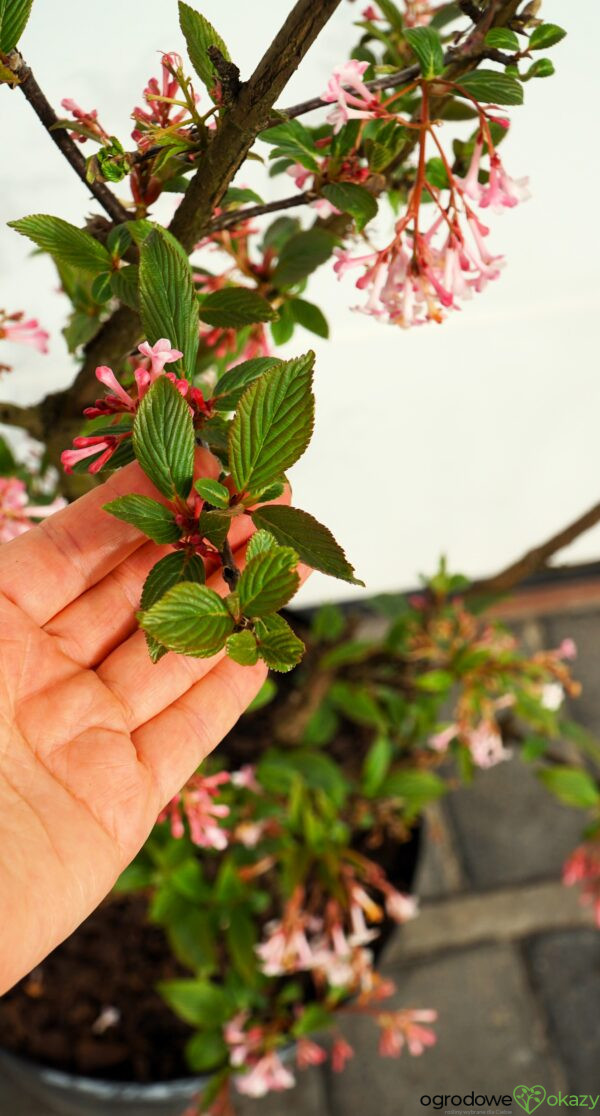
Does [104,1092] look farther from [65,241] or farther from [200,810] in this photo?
[65,241]

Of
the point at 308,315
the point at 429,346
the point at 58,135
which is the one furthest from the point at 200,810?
the point at 429,346

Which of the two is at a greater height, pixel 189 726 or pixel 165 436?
pixel 165 436

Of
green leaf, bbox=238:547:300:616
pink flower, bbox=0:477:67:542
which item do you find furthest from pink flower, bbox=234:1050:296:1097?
green leaf, bbox=238:547:300:616

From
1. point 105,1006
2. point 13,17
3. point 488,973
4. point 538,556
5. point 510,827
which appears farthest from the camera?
point 510,827

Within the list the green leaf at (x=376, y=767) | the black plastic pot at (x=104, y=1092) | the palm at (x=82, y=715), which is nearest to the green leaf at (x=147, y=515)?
the palm at (x=82, y=715)

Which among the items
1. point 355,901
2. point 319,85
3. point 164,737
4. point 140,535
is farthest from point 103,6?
point 355,901

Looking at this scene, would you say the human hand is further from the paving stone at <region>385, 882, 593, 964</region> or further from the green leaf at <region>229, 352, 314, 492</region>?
the paving stone at <region>385, 882, 593, 964</region>

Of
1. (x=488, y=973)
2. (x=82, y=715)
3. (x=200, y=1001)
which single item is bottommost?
(x=488, y=973)

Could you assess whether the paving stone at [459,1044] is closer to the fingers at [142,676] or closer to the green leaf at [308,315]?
the fingers at [142,676]
